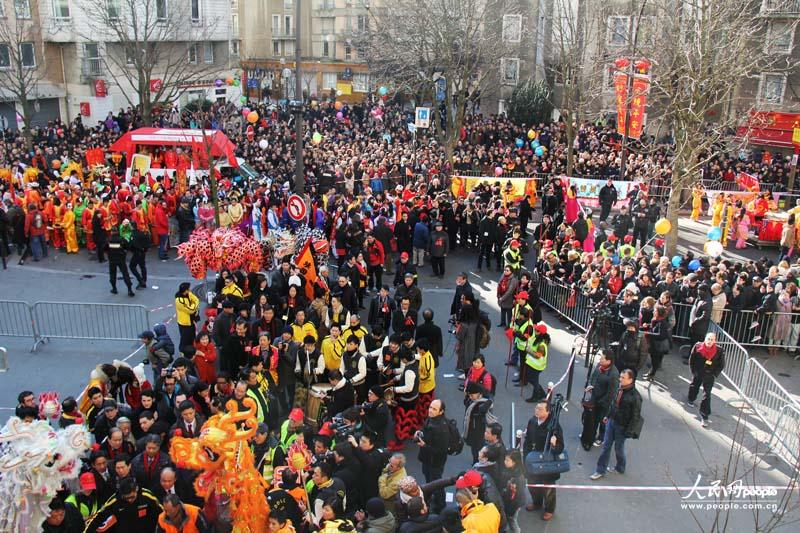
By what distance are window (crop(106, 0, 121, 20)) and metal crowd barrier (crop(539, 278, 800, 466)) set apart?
83.3 feet

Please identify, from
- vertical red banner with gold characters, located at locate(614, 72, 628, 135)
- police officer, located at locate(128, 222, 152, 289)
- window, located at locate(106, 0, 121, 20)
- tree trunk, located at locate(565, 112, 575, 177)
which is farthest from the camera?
window, located at locate(106, 0, 121, 20)

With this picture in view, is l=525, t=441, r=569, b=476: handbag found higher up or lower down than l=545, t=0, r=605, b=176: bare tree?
lower down

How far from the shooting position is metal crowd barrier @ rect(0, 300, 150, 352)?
42.1 feet

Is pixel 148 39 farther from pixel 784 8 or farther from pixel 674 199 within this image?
pixel 784 8

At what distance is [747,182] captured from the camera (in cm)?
2291

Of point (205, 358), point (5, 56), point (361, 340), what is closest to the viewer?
point (361, 340)

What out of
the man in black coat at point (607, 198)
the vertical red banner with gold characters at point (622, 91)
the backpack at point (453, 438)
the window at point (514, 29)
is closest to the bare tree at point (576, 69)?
the vertical red banner with gold characters at point (622, 91)

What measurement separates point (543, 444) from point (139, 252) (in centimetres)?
995

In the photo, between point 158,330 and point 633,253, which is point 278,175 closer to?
point 633,253

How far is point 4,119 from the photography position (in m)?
30.9

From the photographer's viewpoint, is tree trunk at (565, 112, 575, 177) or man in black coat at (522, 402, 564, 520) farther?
tree trunk at (565, 112, 575, 177)

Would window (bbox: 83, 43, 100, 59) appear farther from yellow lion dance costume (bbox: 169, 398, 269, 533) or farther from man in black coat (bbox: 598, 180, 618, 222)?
yellow lion dance costume (bbox: 169, 398, 269, 533)

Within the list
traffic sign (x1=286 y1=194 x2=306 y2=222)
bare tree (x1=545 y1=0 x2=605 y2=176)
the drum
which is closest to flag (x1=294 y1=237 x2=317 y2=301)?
traffic sign (x1=286 y1=194 x2=306 y2=222)

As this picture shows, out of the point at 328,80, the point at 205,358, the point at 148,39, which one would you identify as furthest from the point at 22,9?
the point at 205,358
